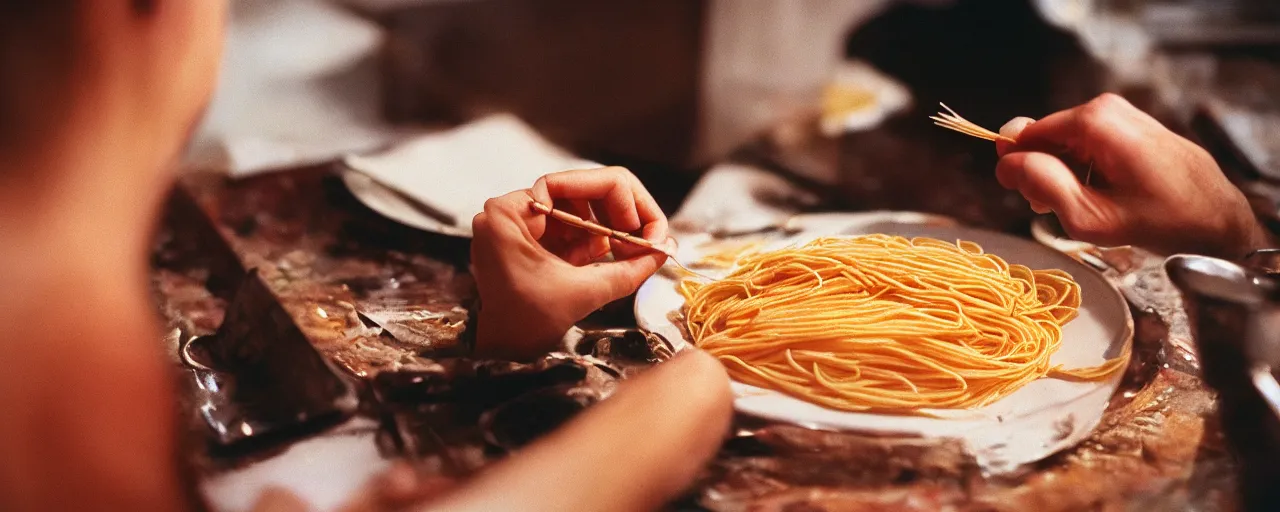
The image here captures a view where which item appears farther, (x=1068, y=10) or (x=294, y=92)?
(x=1068, y=10)

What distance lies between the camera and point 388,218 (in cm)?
125

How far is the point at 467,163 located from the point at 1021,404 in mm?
805

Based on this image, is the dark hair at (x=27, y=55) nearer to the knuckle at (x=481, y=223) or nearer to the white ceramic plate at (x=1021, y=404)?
the knuckle at (x=481, y=223)

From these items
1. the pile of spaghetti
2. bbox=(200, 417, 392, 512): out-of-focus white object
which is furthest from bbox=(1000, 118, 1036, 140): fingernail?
bbox=(200, 417, 392, 512): out-of-focus white object

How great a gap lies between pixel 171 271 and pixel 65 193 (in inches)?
16.9

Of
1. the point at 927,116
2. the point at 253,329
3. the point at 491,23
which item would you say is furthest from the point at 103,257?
the point at 491,23

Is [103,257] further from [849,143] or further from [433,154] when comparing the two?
[849,143]

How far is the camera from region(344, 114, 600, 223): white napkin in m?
1.22

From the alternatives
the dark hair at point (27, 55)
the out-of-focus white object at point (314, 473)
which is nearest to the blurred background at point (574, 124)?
the out-of-focus white object at point (314, 473)

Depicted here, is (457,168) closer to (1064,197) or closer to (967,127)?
(967,127)

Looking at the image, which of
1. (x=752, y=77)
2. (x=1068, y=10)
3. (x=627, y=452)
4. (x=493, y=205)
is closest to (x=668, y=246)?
(x=493, y=205)

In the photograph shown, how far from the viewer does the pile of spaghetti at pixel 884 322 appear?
2.85 ft

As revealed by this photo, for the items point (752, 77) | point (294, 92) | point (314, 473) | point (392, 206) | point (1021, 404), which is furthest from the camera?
point (752, 77)

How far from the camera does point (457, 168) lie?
4.35 feet
